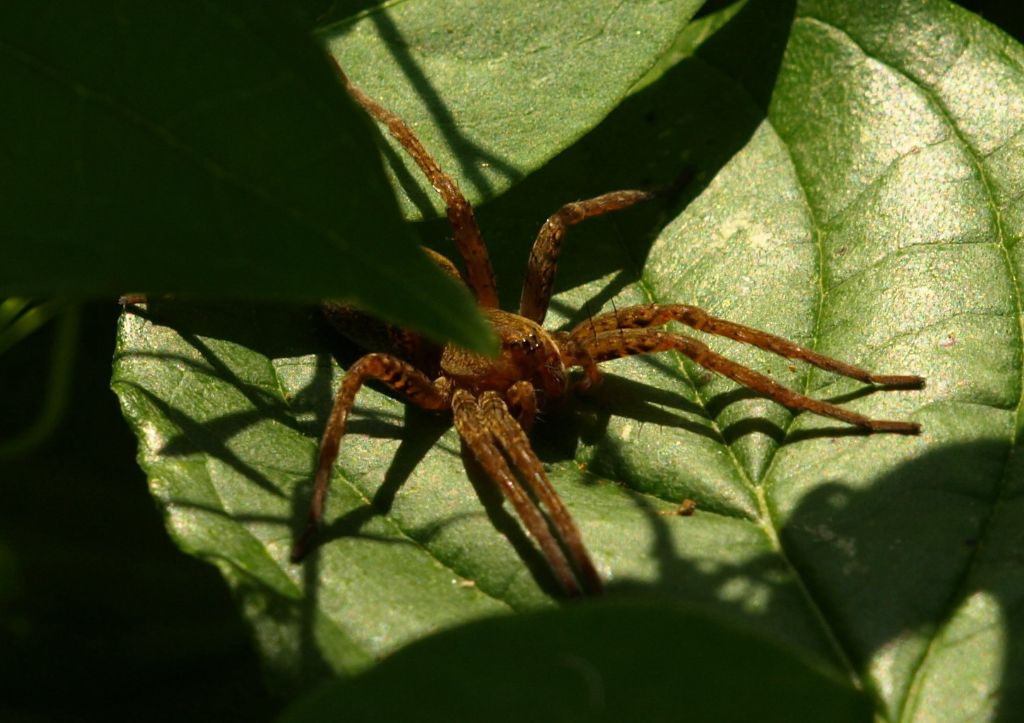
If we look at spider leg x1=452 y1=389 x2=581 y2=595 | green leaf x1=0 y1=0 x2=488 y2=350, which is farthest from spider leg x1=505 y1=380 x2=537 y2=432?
green leaf x1=0 y1=0 x2=488 y2=350

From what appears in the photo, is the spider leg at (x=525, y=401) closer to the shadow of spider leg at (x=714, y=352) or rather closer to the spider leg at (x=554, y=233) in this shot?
the shadow of spider leg at (x=714, y=352)

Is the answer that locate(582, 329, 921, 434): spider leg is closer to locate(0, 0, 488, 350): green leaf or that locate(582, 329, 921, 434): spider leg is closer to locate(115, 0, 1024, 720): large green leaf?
locate(115, 0, 1024, 720): large green leaf

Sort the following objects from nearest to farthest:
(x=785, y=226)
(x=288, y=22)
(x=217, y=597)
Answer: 1. (x=288, y=22)
2. (x=785, y=226)
3. (x=217, y=597)

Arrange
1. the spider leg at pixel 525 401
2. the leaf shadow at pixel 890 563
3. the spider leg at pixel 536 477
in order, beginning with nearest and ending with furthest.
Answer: the leaf shadow at pixel 890 563, the spider leg at pixel 536 477, the spider leg at pixel 525 401

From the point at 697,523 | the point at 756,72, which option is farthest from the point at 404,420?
the point at 756,72

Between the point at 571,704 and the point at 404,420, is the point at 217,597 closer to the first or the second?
the point at 404,420

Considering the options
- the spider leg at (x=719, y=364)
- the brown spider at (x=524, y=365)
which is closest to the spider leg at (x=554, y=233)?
the brown spider at (x=524, y=365)
